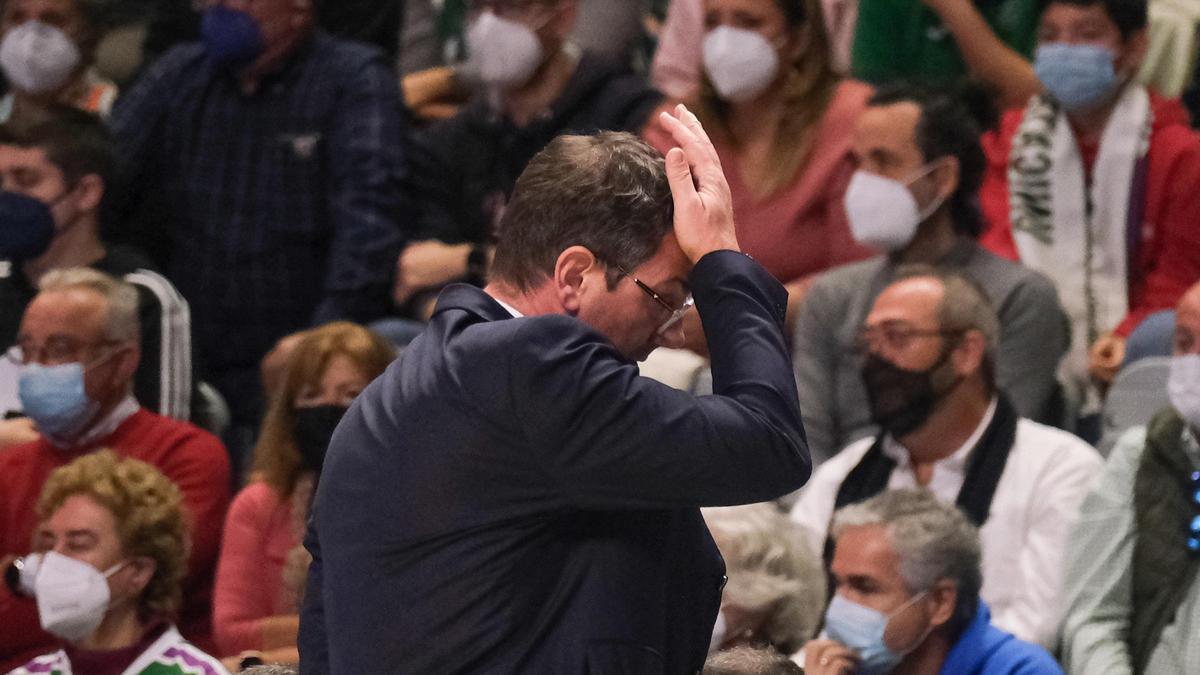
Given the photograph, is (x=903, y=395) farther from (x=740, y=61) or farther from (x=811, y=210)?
(x=740, y=61)

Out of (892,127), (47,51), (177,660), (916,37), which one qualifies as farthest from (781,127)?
(47,51)

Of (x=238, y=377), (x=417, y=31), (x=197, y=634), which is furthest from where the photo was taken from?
(x=417, y=31)

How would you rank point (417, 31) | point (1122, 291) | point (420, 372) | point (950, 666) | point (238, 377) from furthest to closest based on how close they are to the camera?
point (417, 31)
point (238, 377)
point (1122, 291)
point (950, 666)
point (420, 372)

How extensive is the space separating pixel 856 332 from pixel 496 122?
136 cm

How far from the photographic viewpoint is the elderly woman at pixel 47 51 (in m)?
6.11

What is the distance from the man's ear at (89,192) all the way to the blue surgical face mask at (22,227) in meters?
0.11

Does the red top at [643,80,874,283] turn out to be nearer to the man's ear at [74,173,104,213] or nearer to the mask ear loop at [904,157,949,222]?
the mask ear loop at [904,157,949,222]

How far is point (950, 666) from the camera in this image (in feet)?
12.2

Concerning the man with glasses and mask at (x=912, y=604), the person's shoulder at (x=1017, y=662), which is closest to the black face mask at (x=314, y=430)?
the man with glasses and mask at (x=912, y=604)

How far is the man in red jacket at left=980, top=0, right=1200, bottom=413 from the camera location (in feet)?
16.3

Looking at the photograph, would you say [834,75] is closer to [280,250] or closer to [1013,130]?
[1013,130]

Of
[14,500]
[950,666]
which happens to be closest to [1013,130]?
[950,666]

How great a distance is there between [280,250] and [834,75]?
1608 millimetres

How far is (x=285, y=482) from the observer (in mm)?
4598
